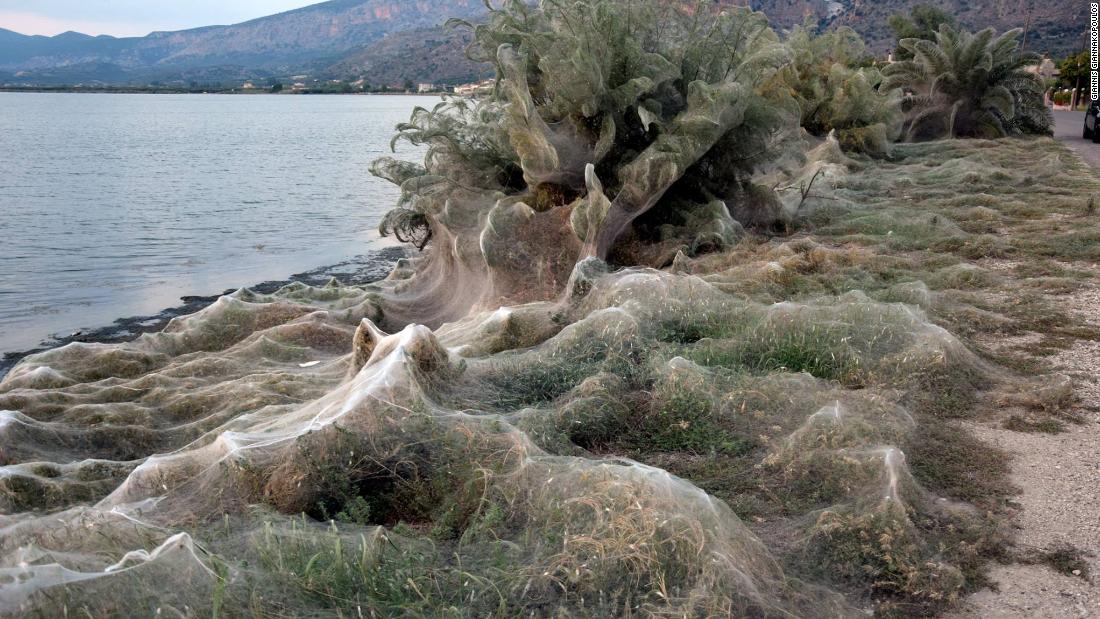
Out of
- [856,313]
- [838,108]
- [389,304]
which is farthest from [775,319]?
[838,108]

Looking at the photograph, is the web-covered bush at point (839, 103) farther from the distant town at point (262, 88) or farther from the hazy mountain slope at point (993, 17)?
the distant town at point (262, 88)

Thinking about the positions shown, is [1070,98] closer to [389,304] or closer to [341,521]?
[389,304]

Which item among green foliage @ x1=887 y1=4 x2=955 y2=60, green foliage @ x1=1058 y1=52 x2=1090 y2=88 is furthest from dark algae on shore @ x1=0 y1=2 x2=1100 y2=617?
green foliage @ x1=1058 y1=52 x2=1090 y2=88

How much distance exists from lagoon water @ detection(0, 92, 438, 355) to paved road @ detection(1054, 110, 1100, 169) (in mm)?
14183

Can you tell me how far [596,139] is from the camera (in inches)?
350

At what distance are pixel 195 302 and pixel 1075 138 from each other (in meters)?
21.7

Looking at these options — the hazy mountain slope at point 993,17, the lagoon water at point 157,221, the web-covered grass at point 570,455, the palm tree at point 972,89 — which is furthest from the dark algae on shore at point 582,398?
the hazy mountain slope at point 993,17

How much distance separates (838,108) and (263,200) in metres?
15.0

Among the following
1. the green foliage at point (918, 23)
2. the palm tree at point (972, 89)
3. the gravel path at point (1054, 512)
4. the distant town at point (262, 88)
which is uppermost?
the distant town at point (262, 88)

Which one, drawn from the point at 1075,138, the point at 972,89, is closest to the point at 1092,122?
the point at 1075,138

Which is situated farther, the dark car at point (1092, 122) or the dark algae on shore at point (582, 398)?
the dark car at point (1092, 122)

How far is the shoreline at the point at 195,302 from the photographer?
10320 millimetres

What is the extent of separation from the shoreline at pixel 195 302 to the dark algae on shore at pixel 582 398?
237cm

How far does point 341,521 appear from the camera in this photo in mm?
3283
